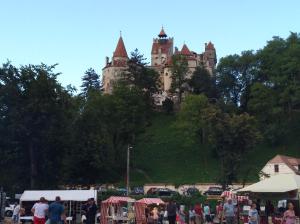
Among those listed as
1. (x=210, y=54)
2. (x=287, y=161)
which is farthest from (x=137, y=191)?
(x=210, y=54)

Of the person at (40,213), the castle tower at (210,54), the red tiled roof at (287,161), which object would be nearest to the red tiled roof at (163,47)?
the castle tower at (210,54)

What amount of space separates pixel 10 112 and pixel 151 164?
30.6 meters

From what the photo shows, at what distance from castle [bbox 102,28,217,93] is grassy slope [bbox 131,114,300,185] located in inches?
1440

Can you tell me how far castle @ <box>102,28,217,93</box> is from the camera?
123m

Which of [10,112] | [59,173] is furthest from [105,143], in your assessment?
[10,112]

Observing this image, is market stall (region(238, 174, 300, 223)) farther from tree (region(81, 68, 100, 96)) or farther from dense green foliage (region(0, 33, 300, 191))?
tree (region(81, 68, 100, 96))

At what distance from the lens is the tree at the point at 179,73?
9912 cm

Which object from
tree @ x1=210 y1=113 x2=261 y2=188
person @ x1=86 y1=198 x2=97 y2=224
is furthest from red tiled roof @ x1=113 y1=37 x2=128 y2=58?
person @ x1=86 y1=198 x2=97 y2=224

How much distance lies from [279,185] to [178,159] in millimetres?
54381

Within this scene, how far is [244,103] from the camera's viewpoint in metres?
93.1

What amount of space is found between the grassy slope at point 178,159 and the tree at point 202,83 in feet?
46.4

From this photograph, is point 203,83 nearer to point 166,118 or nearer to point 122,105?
point 166,118

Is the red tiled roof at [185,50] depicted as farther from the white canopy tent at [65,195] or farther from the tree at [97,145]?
the white canopy tent at [65,195]

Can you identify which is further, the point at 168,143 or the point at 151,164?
the point at 168,143
